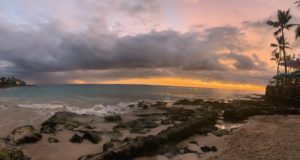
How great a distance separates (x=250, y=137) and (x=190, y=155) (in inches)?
184

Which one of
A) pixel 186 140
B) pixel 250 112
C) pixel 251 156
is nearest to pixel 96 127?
pixel 186 140

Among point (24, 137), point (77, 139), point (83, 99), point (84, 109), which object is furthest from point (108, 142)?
point (83, 99)

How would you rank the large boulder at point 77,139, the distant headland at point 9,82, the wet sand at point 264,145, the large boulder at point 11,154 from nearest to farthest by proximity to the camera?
1. the large boulder at point 11,154
2. the wet sand at point 264,145
3. the large boulder at point 77,139
4. the distant headland at point 9,82

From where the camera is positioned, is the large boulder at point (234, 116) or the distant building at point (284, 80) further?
the distant building at point (284, 80)

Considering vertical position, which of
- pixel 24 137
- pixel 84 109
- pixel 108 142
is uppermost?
pixel 24 137

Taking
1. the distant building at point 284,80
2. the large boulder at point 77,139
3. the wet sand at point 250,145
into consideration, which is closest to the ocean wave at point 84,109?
the large boulder at point 77,139

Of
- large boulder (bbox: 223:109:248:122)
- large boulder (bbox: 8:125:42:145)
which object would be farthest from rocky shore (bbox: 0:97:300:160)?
large boulder (bbox: 223:109:248:122)

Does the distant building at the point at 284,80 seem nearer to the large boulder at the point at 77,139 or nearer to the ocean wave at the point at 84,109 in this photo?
the ocean wave at the point at 84,109

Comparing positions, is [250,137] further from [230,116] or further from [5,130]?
[5,130]

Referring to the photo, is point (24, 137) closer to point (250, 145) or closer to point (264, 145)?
point (250, 145)

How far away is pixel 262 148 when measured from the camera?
39.9ft

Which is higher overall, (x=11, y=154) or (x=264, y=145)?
(x=11, y=154)

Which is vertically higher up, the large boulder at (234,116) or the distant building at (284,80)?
the distant building at (284,80)

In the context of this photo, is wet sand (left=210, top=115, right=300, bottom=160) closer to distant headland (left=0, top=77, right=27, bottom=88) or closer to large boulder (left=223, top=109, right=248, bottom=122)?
→ large boulder (left=223, top=109, right=248, bottom=122)
